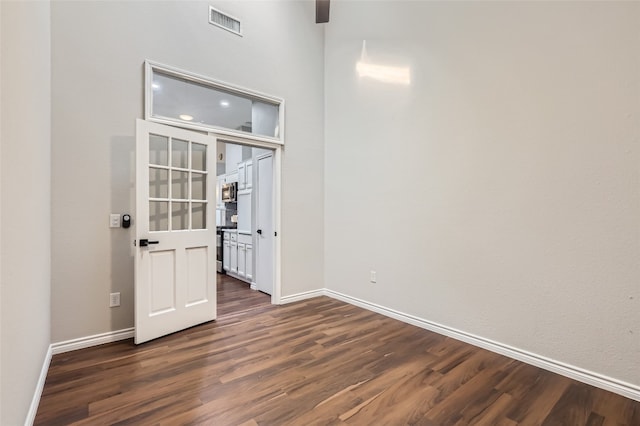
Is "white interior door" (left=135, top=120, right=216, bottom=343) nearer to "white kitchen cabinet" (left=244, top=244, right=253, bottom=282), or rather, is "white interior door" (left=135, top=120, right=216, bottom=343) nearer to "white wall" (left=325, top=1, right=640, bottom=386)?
"white kitchen cabinet" (left=244, top=244, right=253, bottom=282)

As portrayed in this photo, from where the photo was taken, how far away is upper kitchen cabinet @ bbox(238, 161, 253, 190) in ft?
18.0

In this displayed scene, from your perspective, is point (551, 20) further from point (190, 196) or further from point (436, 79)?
point (190, 196)

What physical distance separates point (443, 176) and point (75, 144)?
3479 mm

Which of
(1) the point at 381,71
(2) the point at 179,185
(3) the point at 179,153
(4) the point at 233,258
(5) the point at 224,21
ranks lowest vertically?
(4) the point at 233,258

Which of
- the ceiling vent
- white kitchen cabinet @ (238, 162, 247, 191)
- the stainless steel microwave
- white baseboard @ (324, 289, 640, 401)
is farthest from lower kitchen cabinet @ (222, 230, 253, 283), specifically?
the ceiling vent

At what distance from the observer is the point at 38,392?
1.95m

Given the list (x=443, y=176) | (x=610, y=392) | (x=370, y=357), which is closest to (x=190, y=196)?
(x=370, y=357)

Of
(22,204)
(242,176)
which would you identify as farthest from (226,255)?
(22,204)

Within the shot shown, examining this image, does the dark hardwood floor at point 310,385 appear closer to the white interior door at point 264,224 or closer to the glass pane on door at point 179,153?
the white interior door at point 264,224

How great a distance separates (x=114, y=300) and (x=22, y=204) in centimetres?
163

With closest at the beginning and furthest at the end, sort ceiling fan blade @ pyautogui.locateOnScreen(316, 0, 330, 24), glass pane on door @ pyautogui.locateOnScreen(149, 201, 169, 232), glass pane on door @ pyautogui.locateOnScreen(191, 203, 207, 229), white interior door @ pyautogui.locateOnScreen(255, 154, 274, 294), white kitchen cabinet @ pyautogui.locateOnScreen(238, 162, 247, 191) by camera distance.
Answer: ceiling fan blade @ pyautogui.locateOnScreen(316, 0, 330, 24) < glass pane on door @ pyautogui.locateOnScreen(149, 201, 169, 232) < glass pane on door @ pyautogui.locateOnScreen(191, 203, 207, 229) < white interior door @ pyautogui.locateOnScreen(255, 154, 274, 294) < white kitchen cabinet @ pyautogui.locateOnScreen(238, 162, 247, 191)

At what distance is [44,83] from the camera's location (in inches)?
90.0

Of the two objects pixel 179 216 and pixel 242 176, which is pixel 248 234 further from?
pixel 179 216

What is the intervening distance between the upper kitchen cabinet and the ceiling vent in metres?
2.18
